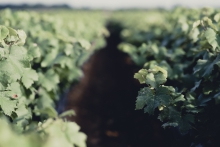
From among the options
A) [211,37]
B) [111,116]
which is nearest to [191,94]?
[211,37]

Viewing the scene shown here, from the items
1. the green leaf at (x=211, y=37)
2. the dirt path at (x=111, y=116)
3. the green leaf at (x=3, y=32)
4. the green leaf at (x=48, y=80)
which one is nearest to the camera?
the green leaf at (x=3, y=32)

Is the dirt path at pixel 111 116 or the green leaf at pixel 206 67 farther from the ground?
the dirt path at pixel 111 116

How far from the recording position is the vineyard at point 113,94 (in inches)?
82.3

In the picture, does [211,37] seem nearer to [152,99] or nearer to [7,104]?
[152,99]

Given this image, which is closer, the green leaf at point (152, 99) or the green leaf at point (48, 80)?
the green leaf at point (152, 99)

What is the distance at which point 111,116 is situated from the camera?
543 cm

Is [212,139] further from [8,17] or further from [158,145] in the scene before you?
[8,17]

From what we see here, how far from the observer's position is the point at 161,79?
99.8 inches

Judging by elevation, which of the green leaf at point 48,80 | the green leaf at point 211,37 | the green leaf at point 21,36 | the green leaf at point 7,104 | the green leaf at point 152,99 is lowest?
the green leaf at point 152,99

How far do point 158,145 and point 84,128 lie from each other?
1697mm

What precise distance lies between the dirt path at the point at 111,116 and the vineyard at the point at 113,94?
0.7 inches

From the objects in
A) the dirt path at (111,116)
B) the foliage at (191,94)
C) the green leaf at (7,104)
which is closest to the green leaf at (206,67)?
the foliage at (191,94)

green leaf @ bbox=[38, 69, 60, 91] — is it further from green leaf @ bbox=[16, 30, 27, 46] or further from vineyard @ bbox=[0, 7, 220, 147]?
green leaf @ bbox=[16, 30, 27, 46]

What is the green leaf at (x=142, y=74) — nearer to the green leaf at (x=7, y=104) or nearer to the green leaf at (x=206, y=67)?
the green leaf at (x=206, y=67)
